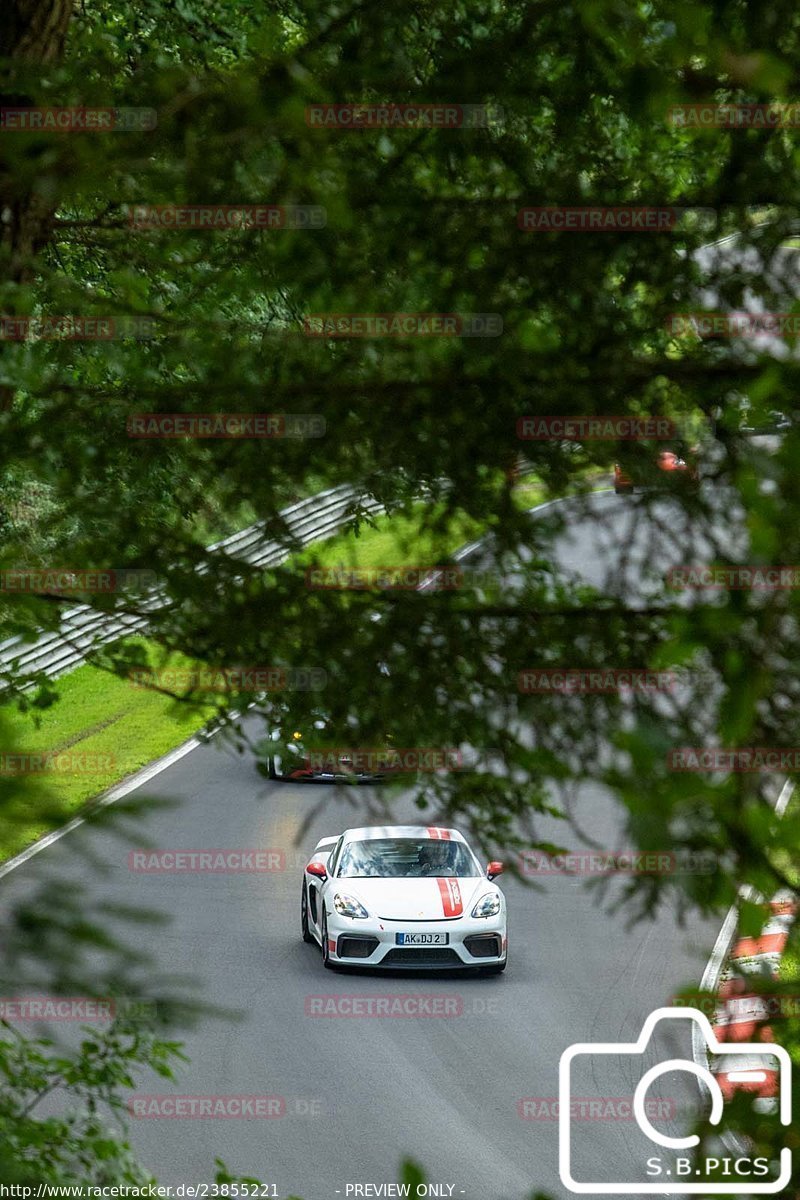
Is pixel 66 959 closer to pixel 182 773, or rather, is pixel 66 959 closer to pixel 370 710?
pixel 370 710

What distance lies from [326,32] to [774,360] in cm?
189

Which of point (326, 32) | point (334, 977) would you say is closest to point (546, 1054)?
point (334, 977)

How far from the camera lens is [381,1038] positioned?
1377 centimetres

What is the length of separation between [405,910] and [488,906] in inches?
35.6

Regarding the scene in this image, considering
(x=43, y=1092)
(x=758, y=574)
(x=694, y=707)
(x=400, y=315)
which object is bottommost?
(x=43, y=1092)

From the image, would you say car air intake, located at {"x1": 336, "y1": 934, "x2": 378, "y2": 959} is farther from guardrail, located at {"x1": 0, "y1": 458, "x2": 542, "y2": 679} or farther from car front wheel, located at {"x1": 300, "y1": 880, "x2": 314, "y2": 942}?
guardrail, located at {"x1": 0, "y1": 458, "x2": 542, "y2": 679}

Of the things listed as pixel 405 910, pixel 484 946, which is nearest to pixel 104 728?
pixel 405 910

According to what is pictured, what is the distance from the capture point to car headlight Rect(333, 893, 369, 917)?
565 inches

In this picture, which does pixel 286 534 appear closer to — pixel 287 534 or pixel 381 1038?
pixel 287 534

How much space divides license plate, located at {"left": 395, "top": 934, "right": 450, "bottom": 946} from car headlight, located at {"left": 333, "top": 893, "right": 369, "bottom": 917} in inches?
19.4

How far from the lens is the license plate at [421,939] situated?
14500 millimetres

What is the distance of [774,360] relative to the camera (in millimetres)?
3152

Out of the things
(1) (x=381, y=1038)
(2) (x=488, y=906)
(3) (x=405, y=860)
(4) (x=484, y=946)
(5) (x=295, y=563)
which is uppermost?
(5) (x=295, y=563)

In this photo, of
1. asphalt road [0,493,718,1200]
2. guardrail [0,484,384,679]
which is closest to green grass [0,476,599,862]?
guardrail [0,484,384,679]
